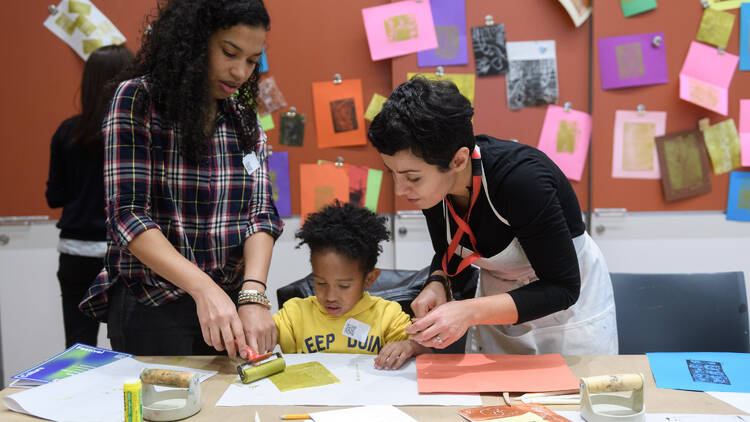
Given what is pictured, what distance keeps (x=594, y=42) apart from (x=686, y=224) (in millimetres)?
898

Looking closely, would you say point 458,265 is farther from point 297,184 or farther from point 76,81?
point 76,81

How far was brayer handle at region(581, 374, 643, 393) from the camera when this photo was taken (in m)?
1.03

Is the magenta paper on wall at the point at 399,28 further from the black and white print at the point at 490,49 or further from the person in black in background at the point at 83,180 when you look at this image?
the person in black in background at the point at 83,180

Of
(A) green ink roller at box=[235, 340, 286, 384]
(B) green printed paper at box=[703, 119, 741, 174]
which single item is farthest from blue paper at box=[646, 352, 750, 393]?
(B) green printed paper at box=[703, 119, 741, 174]

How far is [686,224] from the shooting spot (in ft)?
8.28

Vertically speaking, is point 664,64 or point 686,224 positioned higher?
point 664,64

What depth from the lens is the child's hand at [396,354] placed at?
1.31 metres

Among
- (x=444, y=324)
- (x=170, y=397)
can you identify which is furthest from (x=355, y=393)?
(x=170, y=397)

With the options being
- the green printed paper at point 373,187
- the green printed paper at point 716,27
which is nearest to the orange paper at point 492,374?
the green printed paper at point 373,187

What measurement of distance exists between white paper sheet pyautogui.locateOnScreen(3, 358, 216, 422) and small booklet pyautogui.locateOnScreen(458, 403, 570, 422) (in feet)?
1.94

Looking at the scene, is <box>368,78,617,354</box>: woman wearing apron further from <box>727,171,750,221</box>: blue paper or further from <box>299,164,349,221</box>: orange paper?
<box>727,171,750,221</box>: blue paper

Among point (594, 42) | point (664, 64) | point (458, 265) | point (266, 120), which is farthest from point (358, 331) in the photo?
point (664, 64)

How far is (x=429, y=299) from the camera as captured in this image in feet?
4.58

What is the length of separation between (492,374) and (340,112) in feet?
5.21
